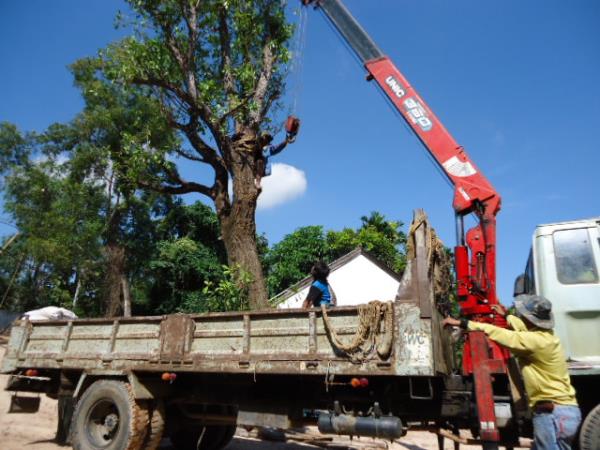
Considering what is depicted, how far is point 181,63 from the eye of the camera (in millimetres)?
9555

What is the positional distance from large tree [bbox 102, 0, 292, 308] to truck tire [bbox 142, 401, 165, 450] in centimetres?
337

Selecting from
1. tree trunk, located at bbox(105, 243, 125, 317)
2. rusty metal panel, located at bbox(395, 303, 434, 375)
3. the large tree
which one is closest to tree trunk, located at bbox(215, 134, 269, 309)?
the large tree

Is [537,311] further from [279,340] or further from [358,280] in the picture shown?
[358,280]

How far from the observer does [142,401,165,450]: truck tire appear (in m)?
5.20

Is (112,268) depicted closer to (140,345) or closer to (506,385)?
(140,345)

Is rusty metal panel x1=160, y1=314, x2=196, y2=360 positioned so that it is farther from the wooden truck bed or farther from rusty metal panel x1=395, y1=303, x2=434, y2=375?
rusty metal panel x1=395, y1=303, x2=434, y2=375

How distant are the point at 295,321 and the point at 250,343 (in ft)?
1.88

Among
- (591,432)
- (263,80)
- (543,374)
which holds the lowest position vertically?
(591,432)

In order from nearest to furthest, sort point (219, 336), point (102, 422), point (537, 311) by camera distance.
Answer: point (537, 311) → point (219, 336) → point (102, 422)

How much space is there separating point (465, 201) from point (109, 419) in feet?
18.7

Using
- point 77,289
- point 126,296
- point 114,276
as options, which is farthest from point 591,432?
point 77,289

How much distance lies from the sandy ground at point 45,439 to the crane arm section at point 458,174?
3.09 metres

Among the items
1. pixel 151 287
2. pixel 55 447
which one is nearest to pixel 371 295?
pixel 151 287

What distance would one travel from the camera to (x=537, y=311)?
3406 millimetres
